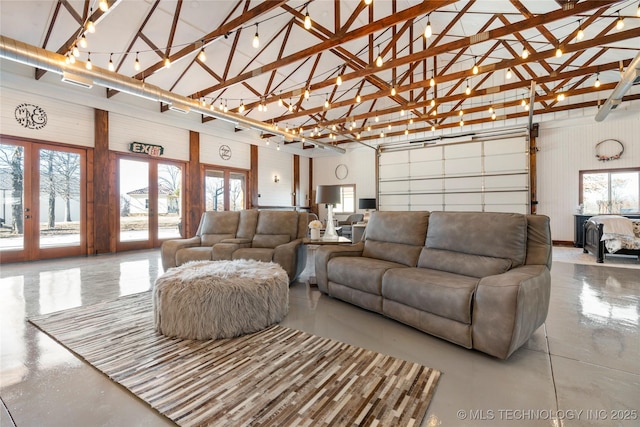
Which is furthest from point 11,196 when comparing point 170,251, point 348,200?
point 348,200

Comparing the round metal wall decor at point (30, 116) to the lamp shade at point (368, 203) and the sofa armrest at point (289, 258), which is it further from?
the lamp shade at point (368, 203)

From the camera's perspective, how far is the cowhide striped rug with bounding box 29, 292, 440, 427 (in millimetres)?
1437

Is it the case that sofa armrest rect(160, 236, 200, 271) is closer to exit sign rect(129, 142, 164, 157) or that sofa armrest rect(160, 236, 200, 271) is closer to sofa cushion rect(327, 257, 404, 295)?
sofa cushion rect(327, 257, 404, 295)

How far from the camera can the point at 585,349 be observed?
212 cm

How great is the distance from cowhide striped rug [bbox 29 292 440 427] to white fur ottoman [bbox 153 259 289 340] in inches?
3.2

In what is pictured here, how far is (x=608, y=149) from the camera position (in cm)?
746

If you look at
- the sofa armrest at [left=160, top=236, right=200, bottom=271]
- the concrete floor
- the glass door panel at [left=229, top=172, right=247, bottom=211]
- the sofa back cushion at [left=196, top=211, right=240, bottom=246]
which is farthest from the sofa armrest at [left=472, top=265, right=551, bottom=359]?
the glass door panel at [left=229, top=172, right=247, bottom=211]

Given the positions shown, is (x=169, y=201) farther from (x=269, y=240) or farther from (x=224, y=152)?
(x=269, y=240)

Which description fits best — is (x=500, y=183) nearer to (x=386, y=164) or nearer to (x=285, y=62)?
(x=386, y=164)

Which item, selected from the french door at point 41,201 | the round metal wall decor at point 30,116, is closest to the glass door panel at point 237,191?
the french door at point 41,201

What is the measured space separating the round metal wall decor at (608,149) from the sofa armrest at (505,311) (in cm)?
809

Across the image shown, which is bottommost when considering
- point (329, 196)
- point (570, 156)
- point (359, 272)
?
point (359, 272)

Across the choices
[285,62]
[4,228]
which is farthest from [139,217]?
[285,62]

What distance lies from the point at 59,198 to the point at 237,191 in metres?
4.65
